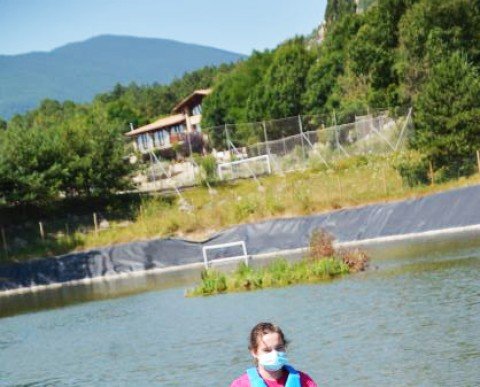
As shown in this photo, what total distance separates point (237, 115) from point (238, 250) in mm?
57187

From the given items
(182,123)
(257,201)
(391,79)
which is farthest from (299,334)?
(182,123)

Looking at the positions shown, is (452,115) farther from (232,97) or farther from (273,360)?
(232,97)

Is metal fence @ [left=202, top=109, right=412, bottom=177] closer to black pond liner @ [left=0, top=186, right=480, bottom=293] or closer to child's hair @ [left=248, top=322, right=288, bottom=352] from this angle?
black pond liner @ [left=0, top=186, right=480, bottom=293]

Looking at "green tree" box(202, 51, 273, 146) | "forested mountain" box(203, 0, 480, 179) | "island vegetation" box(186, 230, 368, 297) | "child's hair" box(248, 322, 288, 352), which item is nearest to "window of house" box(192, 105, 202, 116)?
"green tree" box(202, 51, 273, 146)

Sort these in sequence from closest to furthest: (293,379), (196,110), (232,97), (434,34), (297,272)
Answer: (293,379) < (297,272) < (434,34) < (232,97) < (196,110)

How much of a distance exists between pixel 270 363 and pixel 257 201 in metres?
46.5

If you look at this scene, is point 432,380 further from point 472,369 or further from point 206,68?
point 206,68

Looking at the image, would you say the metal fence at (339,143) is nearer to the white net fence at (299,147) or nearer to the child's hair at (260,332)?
the white net fence at (299,147)

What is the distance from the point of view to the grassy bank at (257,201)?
160ft

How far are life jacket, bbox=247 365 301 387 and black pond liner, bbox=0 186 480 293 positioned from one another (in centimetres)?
3408

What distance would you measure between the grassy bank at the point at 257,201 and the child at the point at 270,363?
39.3 metres

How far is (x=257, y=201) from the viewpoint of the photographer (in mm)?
52094

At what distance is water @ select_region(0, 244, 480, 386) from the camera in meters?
15.6

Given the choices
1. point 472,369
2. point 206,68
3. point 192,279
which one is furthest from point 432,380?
point 206,68
